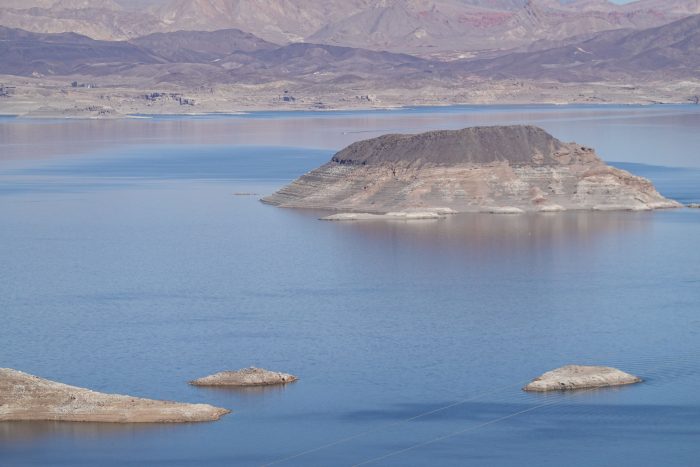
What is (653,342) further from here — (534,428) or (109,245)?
(109,245)

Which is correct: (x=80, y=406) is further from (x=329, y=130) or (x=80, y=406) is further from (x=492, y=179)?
(x=329, y=130)

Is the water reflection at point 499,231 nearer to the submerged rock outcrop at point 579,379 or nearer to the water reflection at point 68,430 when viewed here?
the submerged rock outcrop at point 579,379

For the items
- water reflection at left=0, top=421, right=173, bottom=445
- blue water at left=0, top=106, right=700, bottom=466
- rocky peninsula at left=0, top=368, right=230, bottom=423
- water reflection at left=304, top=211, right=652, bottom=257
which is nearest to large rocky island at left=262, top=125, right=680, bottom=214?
water reflection at left=304, top=211, right=652, bottom=257

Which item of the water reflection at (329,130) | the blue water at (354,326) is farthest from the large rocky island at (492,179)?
the water reflection at (329,130)

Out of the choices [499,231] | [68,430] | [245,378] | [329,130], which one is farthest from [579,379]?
[329,130]

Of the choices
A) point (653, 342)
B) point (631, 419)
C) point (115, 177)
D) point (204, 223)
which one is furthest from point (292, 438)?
point (115, 177)

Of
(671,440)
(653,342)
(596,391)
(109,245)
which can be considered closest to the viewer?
(671,440)
